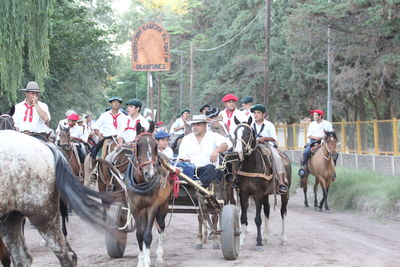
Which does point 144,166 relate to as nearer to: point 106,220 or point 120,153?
point 106,220

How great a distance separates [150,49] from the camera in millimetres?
44656

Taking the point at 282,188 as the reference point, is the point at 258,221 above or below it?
below

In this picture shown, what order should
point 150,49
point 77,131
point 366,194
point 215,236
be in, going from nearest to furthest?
point 215,236, point 366,194, point 77,131, point 150,49

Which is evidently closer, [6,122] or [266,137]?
[6,122]

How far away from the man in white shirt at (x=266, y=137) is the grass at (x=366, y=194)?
4606 mm

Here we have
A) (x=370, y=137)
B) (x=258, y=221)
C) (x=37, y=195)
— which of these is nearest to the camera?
(x=37, y=195)

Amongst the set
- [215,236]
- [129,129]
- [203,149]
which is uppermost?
[129,129]

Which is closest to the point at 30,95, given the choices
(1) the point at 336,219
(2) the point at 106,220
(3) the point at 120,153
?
(3) the point at 120,153

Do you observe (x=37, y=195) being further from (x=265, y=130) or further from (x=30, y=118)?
(x=265, y=130)

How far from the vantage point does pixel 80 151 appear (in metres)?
17.6

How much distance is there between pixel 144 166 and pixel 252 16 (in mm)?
36923

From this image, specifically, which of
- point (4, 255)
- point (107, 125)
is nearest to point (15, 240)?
point (4, 255)

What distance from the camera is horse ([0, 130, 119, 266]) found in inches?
311

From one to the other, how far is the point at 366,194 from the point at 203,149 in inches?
343
